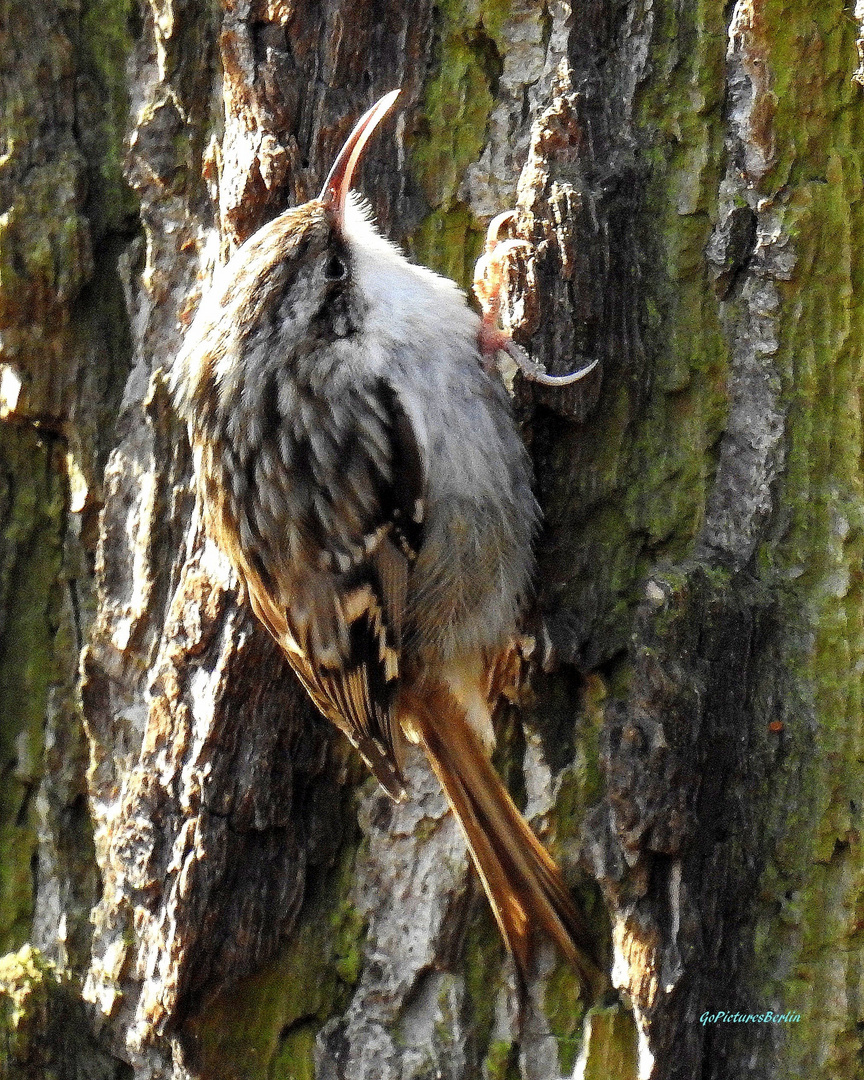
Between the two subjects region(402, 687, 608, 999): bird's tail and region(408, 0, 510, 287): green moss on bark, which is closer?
region(402, 687, 608, 999): bird's tail

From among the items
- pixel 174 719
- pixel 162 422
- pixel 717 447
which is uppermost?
pixel 162 422

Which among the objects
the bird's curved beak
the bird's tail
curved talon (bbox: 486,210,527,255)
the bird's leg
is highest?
the bird's curved beak

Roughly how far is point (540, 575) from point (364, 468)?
0.34 m

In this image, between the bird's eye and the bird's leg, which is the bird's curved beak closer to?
the bird's eye

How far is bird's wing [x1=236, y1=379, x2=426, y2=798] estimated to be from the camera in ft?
6.84

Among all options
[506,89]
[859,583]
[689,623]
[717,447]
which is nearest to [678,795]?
[689,623]

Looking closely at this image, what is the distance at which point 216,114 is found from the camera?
2.19m

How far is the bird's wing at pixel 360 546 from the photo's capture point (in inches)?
82.1

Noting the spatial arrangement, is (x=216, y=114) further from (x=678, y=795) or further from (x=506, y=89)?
(x=678, y=795)

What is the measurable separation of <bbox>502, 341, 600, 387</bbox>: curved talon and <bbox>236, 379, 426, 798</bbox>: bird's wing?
221mm

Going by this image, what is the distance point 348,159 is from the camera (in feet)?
6.60

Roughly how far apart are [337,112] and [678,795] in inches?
46.6

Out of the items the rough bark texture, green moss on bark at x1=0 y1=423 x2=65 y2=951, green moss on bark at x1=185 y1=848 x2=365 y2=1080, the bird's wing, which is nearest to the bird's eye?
the rough bark texture

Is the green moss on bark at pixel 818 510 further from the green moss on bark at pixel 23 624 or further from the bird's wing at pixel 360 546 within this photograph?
the green moss on bark at pixel 23 624
